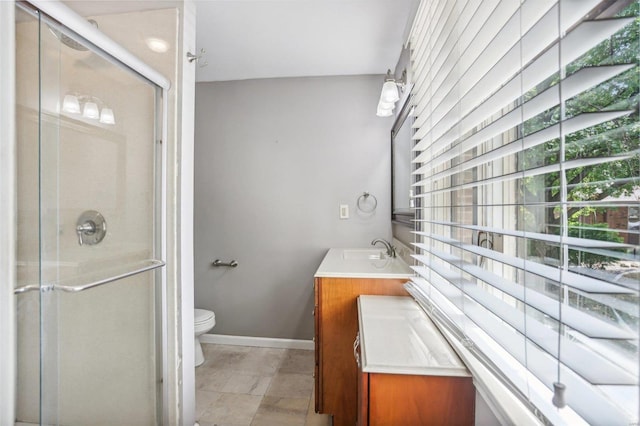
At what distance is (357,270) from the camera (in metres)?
1.57

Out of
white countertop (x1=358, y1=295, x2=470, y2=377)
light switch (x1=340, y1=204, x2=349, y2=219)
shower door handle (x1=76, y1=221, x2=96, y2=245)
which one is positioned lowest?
white countertop (x1=358, y1=295, x2=470, y2=377)

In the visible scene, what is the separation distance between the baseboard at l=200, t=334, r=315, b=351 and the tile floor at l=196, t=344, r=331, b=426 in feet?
0.14

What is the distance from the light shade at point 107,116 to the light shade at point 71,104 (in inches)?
3.5

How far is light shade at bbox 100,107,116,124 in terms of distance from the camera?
1283 millimetres

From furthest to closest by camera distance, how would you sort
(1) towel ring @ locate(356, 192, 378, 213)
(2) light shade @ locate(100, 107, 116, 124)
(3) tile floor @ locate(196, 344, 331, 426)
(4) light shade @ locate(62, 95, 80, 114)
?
1. (1) towel ring @ locate(356, 192, 378, 213)
2. (3) tile floor @ locate(196, 344, 331, 426)
3. (2) light shade @ locate(100, 107, 116, 124)
4. (4) light shade @ locate(62, 95, 80, 114)

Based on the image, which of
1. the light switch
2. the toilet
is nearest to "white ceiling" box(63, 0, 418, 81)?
the light switch

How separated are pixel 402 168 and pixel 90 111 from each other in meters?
1.85

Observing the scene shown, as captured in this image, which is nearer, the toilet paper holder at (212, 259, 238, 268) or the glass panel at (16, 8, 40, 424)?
the glass panel at (16, 8, 40, 424)

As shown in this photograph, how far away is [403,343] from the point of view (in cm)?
94

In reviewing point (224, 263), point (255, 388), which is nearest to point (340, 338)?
point (255, 388)

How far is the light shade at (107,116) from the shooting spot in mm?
1283

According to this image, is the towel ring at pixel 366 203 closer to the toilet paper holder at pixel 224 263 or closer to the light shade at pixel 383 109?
the light shade at pixel 383 109
